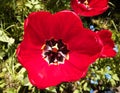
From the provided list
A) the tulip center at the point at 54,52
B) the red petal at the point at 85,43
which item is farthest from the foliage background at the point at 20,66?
the red petal at the point at 85,43

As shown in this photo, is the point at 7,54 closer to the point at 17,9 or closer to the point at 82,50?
the point at 17,9

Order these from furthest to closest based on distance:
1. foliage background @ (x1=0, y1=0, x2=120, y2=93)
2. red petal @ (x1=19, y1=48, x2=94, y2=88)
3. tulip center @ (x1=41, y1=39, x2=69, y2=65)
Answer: foliage background @ (x1=0, y1=0, x2=120, y2=93), tulip center @ (x1=41, y1=39, x2=69, y2=65), red petal @ (x1=19, y1=48, x2=94, y2=88)

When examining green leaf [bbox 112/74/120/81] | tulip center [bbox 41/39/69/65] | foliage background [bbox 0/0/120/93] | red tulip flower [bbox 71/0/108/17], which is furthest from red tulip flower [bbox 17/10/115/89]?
green leaf [bbox 112/74/120/81]

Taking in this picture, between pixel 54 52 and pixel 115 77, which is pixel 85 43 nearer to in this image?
pixel 54 52

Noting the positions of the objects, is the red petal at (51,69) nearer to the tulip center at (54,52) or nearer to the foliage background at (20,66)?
the tulip center at (54,52)

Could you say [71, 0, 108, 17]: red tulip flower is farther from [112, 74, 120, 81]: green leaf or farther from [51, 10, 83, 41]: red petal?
[112, 74, 120, 81]: green leaf

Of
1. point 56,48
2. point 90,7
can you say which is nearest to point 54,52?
point 56,48
